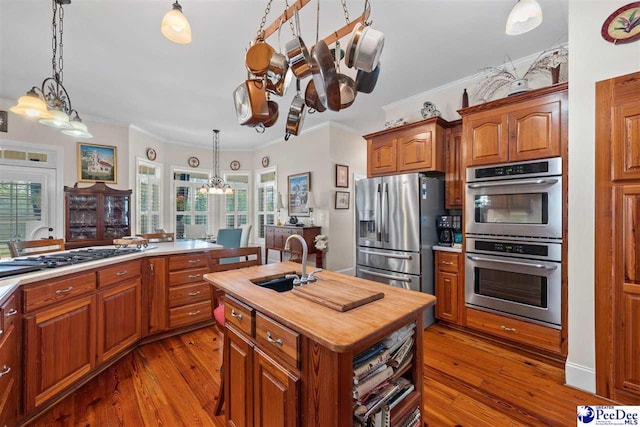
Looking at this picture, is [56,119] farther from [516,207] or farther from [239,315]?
[516,207]

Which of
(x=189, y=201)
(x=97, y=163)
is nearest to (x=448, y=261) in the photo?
(x=97, y=163)

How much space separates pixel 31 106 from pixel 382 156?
10.8ft

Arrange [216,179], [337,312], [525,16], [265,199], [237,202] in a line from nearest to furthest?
[337,312], [525,16], [216,179], [265,199], [237,202]

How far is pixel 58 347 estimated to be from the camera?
1760 millimetres

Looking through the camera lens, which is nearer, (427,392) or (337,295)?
(337,295)

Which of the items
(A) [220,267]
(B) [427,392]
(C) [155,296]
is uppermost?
(A) [220,267]

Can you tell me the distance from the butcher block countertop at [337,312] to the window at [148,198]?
4.47m

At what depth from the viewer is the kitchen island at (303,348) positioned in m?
0.90

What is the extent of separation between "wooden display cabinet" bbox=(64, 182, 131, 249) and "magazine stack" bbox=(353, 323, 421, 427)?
15.4ft

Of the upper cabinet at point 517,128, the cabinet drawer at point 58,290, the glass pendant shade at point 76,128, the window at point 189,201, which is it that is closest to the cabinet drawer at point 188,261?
the cabinet drawer at point 58,290

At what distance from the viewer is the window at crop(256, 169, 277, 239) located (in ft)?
20.3

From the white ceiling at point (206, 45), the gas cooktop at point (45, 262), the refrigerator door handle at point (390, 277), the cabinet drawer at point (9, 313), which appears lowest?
the refrigerator door handle at point (390, 277)

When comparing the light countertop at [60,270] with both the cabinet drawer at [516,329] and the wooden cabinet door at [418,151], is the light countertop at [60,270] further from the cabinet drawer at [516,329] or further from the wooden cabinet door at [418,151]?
the cabinet drawer at [516,329]

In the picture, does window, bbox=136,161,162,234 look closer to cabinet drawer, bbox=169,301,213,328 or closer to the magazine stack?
cabinet drawer, bbox=169,301,213,328
